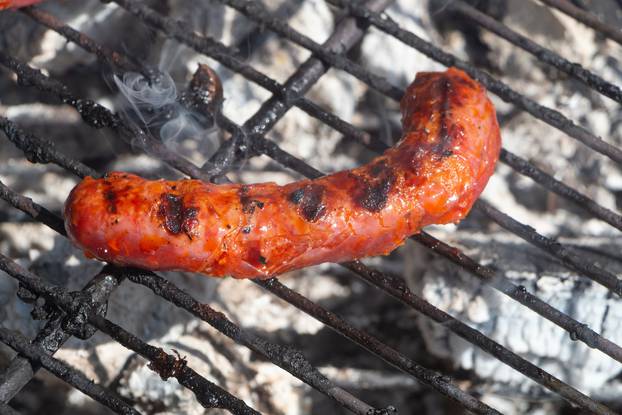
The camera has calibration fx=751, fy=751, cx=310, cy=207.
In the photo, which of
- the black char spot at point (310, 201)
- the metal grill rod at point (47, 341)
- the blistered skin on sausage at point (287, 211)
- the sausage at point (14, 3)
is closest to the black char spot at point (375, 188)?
the blistered skin on sausage at point (287, 211)

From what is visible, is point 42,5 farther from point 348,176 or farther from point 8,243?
point 348,176

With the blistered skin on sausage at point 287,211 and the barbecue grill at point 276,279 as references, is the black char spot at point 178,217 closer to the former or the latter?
the blistered skin on sausage at point 287,211

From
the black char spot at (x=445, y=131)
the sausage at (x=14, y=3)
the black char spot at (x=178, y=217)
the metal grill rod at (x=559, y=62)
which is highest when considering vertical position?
the metal grill rod at (x=559, y=62)

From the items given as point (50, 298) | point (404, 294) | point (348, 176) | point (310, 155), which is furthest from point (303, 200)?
point (310, 155)

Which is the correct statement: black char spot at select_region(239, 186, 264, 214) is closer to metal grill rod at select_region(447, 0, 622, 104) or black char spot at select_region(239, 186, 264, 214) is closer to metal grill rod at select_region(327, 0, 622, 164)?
metal grill rod at select_region(327, 0, 622, 164)

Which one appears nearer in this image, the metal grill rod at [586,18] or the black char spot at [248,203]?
the black char spot at [248,203]

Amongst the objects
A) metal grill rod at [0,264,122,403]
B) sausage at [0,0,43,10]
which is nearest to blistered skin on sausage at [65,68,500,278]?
metal grill rod at [0,264,122,403]
